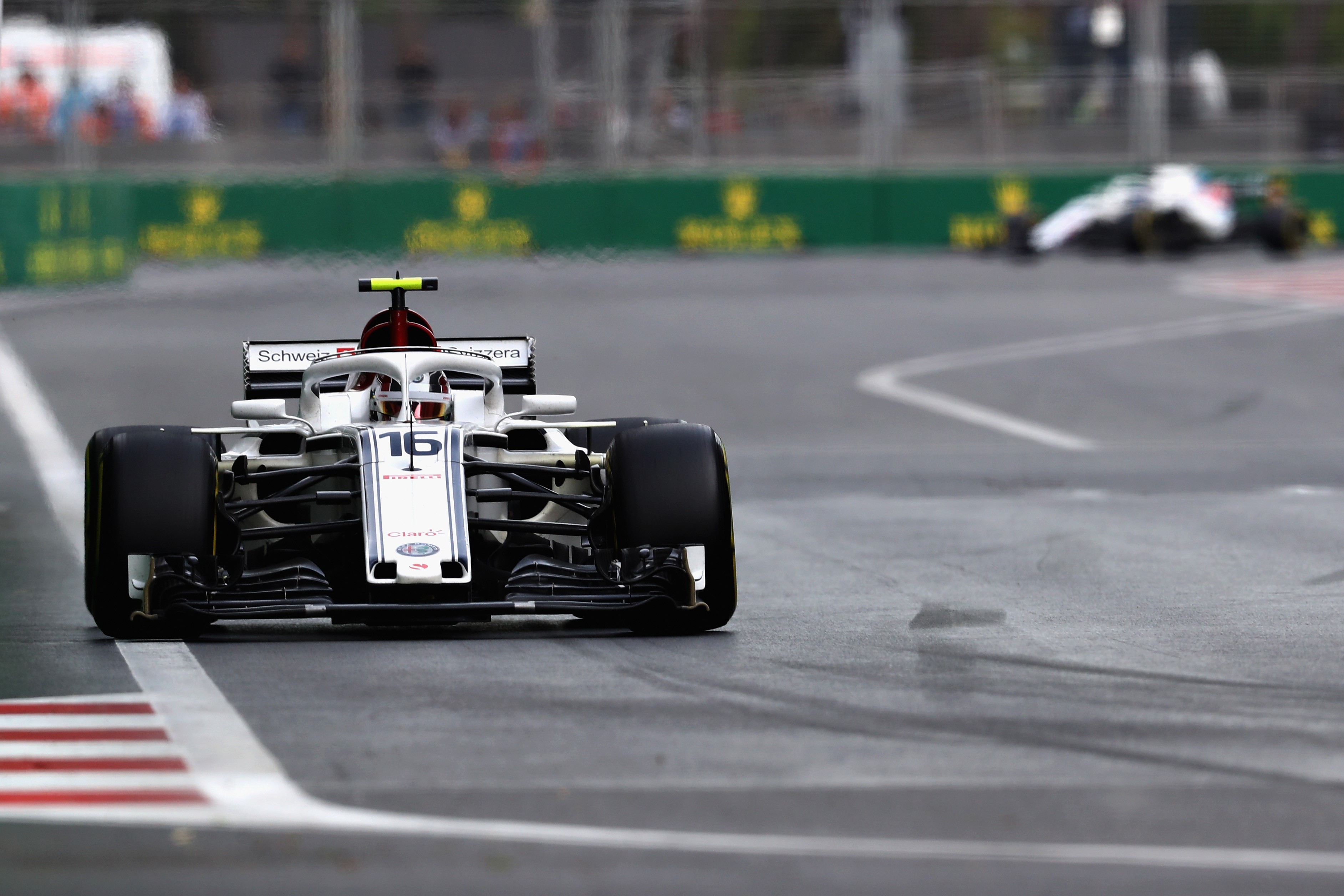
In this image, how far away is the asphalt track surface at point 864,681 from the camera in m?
5.45

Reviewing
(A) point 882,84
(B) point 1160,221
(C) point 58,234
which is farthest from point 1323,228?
(C) point 58,234

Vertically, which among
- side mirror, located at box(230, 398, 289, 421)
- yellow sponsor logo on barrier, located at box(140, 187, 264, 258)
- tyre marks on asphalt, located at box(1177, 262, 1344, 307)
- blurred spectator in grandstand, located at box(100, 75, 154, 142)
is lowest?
tyre marks on asphalt, located at box(1177, 262, 1344, 307)

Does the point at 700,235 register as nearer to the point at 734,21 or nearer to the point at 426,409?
the point at 734,21

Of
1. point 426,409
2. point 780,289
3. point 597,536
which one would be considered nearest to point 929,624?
point 597,536

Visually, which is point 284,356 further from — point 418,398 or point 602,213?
point 602,213

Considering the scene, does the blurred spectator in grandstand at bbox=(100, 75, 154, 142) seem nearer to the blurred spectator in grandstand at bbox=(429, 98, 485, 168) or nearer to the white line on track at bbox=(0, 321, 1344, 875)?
the blurred spectator in grandstand at bbox=(429, 98, 485, 168)

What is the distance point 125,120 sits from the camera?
33188 millimetres

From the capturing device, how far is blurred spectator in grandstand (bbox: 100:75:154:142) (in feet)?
109

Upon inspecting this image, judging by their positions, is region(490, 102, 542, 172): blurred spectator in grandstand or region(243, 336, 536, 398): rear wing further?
region(490, 102, 542, 172): blurred spectator in grandstand

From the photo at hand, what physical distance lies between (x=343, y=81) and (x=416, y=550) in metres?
26.9

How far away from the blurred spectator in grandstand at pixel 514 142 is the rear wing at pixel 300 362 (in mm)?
23728

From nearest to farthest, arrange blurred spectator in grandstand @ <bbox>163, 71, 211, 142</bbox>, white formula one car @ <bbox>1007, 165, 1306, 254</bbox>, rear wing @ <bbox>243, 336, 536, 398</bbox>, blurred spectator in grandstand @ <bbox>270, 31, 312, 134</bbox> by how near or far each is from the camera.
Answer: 1. rear wing @ <bbox>243, 336, 536, 398</bbox>
2. white formula one car @ <bbox>1007, 165, 1306, 254</bbox>
3. blurred spectator in grandstand @ <bbox>163, 71, 211, 142</bbox>
4. blurred spectator in grandstand @ <bbox>270, 31, 312, 134</bbox>

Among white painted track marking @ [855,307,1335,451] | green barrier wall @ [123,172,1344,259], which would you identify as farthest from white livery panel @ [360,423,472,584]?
green barrier wall @ [123,172,1344,259]

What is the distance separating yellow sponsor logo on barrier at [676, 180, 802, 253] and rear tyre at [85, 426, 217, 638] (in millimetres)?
26001
